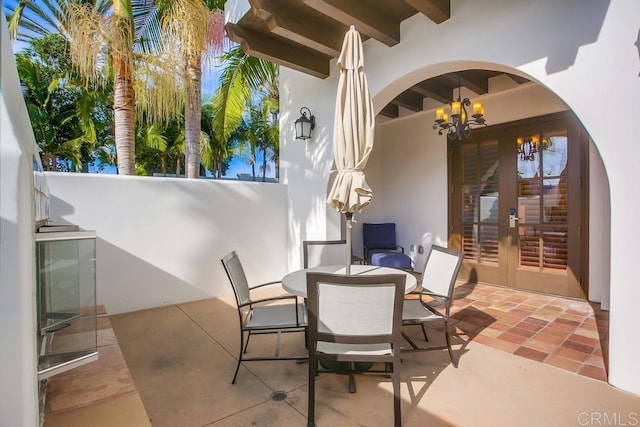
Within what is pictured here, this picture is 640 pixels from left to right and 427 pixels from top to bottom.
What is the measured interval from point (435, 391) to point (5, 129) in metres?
2.78

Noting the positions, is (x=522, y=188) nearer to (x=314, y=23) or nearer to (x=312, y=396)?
(x=314, y=23)

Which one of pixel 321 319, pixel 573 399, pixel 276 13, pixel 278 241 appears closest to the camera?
pixel 321 319

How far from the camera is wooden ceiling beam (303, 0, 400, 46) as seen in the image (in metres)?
2.96

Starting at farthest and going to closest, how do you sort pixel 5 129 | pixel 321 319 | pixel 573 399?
pixel 573 399, pixel 321 319, pixel 5 129

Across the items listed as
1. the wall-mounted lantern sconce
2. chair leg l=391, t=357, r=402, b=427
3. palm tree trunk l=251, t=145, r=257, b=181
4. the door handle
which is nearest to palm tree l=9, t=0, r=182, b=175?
the wall-mounted lantern sconce

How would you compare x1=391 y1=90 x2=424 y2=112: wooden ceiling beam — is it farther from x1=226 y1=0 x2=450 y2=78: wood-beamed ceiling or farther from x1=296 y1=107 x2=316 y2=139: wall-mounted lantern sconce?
x1=226 y1=0 x2=450 y2=78: wood-beamed ceiling

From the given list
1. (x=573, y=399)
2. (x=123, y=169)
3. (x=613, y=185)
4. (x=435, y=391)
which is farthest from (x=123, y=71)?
(x=573, y=399)

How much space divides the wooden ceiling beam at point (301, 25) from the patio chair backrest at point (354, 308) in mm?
2786

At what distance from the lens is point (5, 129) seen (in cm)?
98

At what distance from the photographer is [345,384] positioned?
2.39m

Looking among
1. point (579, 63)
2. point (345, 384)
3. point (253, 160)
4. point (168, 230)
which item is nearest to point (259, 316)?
point (345, 384)

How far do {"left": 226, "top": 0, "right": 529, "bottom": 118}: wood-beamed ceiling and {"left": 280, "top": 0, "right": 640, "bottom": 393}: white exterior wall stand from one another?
0.24 meters

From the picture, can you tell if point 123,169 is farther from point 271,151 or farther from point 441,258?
point 271,151

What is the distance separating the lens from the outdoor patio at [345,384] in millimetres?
1926
